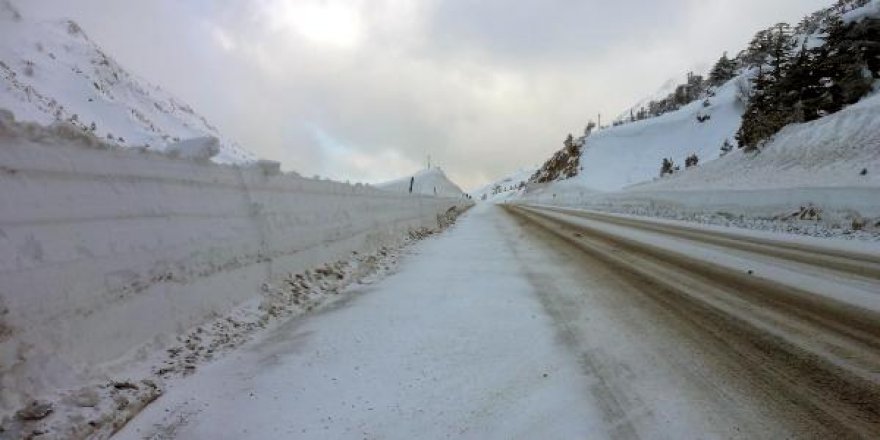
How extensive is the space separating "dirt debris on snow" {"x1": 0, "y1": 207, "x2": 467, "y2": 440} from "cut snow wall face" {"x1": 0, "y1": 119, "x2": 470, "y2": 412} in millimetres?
115

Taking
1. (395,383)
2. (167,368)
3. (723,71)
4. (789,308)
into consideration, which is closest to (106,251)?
(167,368)

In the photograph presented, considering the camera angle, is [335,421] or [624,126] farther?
[624,126]

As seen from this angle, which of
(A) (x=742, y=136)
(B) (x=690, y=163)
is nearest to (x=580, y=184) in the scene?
(B) (x=690, y=163)

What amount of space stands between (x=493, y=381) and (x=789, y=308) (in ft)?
11.9

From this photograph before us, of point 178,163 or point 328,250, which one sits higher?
point 178,163

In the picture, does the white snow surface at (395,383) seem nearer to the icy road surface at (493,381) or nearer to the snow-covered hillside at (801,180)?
the icy road surface at (493,381)

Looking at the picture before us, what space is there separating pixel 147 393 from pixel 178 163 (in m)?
2.05

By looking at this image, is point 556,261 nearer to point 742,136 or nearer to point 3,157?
point 3,157

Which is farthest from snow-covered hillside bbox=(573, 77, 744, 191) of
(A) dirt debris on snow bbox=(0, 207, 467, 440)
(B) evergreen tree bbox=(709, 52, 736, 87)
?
(A) dirt debris on snow bbox=(0, 207, 467, 440)

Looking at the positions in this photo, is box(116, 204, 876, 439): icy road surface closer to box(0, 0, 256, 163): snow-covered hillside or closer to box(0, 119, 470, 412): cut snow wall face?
box(0, 119, 470, 412): cut snow wall face

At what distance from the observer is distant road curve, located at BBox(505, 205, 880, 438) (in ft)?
11.1

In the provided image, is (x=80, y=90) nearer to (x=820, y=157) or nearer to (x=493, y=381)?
(x=493, y=381)

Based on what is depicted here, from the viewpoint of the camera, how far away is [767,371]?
3.78 metres

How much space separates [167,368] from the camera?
4.00m
